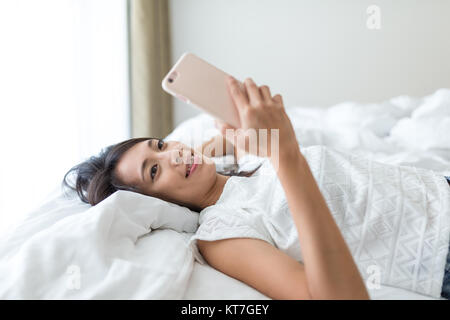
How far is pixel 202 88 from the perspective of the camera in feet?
2.29

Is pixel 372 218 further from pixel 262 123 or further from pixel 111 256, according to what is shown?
pixel 111 256

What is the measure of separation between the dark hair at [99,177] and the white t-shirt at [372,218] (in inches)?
10.5

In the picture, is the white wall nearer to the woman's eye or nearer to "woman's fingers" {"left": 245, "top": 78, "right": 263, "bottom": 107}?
the woman's eye

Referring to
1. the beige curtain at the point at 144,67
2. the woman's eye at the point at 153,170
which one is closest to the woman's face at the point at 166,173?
the woman's eye at the point at 153,170

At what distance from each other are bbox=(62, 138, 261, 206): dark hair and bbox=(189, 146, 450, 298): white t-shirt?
27cm

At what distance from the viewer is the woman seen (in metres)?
0.61

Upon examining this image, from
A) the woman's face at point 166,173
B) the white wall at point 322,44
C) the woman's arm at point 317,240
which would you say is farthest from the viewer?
the white wall at point 322,44

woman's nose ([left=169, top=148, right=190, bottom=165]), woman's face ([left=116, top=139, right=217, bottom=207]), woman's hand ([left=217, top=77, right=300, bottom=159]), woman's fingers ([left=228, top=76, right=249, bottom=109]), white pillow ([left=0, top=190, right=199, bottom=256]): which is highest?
woman's fingers ([left=228, top=76, right=249, bottom=109])

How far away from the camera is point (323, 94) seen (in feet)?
9.44

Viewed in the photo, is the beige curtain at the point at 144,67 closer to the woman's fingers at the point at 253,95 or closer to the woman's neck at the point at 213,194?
the woman's neck at the point at 213,194

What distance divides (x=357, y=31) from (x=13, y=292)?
2680 millimetres

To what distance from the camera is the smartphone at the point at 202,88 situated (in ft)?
2.17

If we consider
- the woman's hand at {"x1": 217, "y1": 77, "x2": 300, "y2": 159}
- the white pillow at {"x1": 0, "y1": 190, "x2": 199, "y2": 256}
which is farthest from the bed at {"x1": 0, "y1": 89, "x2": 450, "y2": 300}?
the woman's hand at {"x1": 217, "y1": 77, "x2": 300, "y2": 159}
